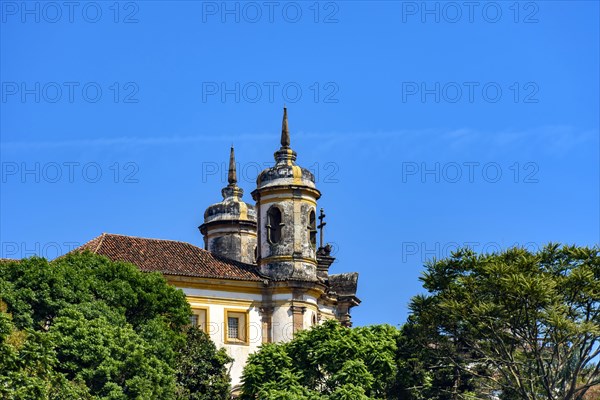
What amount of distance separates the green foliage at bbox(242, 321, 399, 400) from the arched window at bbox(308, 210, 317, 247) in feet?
30.3

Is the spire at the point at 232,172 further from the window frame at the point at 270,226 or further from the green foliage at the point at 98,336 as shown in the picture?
the green foliage at the point at 98,336

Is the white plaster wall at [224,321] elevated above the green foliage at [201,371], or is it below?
above

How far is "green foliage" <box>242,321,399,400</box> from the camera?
50.7 metres

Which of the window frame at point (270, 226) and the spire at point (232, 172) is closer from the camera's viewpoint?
the window frame at point (270, 226)

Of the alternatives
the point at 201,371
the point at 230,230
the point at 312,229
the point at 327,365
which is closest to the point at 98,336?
the point at 201,371

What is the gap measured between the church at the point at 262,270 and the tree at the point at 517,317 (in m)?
11.9

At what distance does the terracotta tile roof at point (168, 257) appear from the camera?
58469 millimetres

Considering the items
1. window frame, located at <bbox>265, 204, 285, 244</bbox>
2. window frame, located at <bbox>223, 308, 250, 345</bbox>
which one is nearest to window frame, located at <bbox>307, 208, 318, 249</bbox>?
window frame, located at <bbox>265, 204, 285, 244</bbox>

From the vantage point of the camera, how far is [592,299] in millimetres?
45812

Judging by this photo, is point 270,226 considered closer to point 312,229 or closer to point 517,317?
point 312,229

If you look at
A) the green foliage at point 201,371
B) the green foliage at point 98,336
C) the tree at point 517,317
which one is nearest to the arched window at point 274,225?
the green foliage at point 98,336

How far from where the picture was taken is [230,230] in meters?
70.5

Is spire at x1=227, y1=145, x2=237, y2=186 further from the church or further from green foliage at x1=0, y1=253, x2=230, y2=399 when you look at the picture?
green foliage at x1=0, y1=253, x2=230, y2=399

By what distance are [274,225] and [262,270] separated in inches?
79.5
